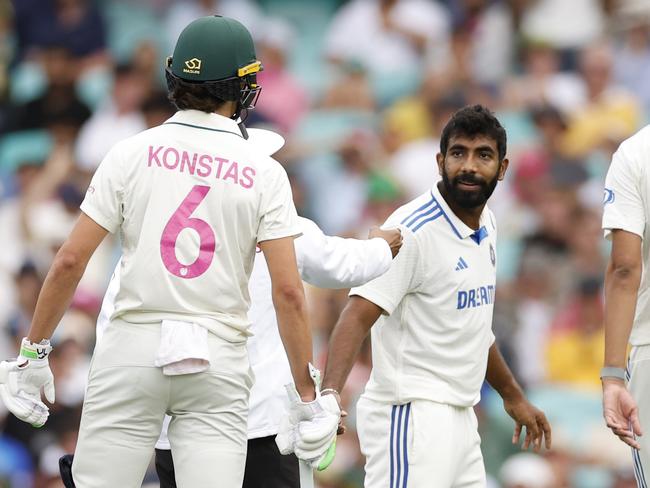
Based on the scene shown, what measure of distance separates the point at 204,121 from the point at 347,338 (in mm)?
1235

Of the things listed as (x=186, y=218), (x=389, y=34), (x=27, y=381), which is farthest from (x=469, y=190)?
(x=389, y=34)

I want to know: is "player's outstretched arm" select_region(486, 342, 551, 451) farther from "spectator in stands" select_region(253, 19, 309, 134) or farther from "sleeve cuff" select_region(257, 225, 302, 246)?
"spectator in stands" select_region(253, 19, 309, 134)

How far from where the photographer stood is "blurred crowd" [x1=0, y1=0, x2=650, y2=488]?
1050 centimetres

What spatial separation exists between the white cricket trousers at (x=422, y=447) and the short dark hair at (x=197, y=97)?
1.65m

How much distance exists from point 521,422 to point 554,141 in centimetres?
653

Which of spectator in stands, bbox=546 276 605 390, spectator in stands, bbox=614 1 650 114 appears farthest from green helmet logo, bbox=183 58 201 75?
spectator in stands, bbox=614 1 650 114

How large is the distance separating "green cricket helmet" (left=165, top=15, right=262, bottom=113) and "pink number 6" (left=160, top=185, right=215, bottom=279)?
1.39 ft

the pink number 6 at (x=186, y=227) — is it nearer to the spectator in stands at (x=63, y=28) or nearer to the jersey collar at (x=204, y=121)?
the jersey collar at (x=204, y=121)

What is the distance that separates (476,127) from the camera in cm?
610

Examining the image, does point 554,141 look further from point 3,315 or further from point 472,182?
point 472,182

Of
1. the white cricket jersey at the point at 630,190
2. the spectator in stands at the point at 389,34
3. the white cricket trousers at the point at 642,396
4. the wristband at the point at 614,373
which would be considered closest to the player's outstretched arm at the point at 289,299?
the wristband at the point at 614,373

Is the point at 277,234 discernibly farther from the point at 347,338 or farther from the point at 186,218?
the point at 347,338

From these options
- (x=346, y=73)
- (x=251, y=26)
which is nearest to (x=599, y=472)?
(x=346, y=73)

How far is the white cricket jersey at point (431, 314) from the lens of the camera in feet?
19.6
